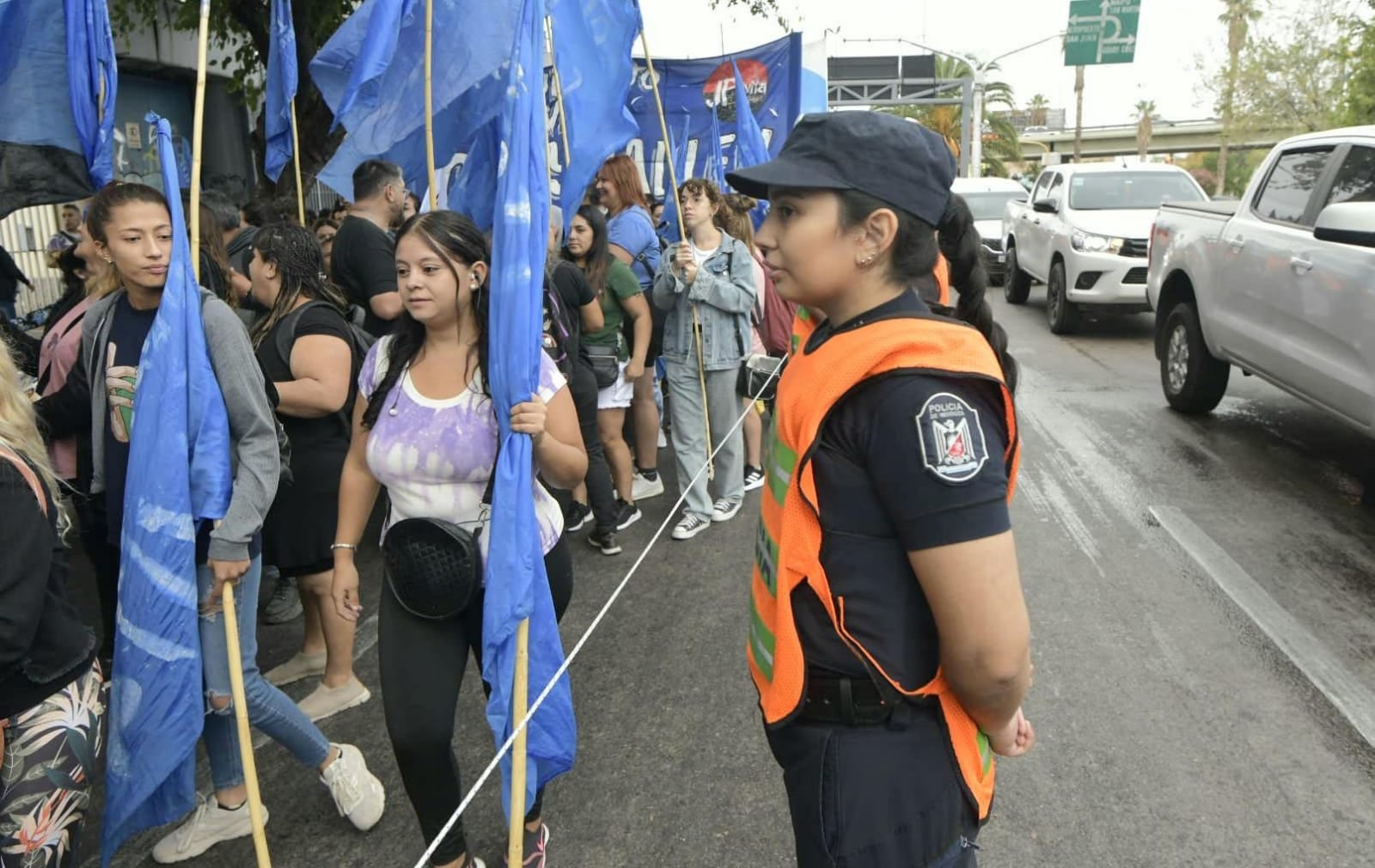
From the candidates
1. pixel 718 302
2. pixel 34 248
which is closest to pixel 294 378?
pixel 718 302

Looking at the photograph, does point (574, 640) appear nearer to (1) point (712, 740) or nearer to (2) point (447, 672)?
(1) point (712, 740)

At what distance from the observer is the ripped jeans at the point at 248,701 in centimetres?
290

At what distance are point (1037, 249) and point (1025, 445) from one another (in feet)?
23.3

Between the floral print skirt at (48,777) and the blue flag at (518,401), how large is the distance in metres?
0.87

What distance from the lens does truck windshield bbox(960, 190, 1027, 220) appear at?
18.0 meters

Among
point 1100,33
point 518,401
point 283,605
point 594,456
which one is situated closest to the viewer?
point 518,401

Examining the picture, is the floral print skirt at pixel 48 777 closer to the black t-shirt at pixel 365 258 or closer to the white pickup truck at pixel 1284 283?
the black t-shirt at pixel 365 258

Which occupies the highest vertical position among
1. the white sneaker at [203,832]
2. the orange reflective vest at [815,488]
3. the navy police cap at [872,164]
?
the navy police cap at [872,164]

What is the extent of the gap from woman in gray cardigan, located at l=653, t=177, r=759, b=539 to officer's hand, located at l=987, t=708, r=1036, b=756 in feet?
13.0

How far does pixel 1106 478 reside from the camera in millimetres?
6637

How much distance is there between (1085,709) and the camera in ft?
12.4

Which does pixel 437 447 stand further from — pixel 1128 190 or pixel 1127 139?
pixel 1127 139

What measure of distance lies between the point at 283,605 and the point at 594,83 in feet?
9.37

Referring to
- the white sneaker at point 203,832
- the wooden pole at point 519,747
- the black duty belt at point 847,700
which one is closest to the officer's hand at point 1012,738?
the black duty belt at point 847,700
